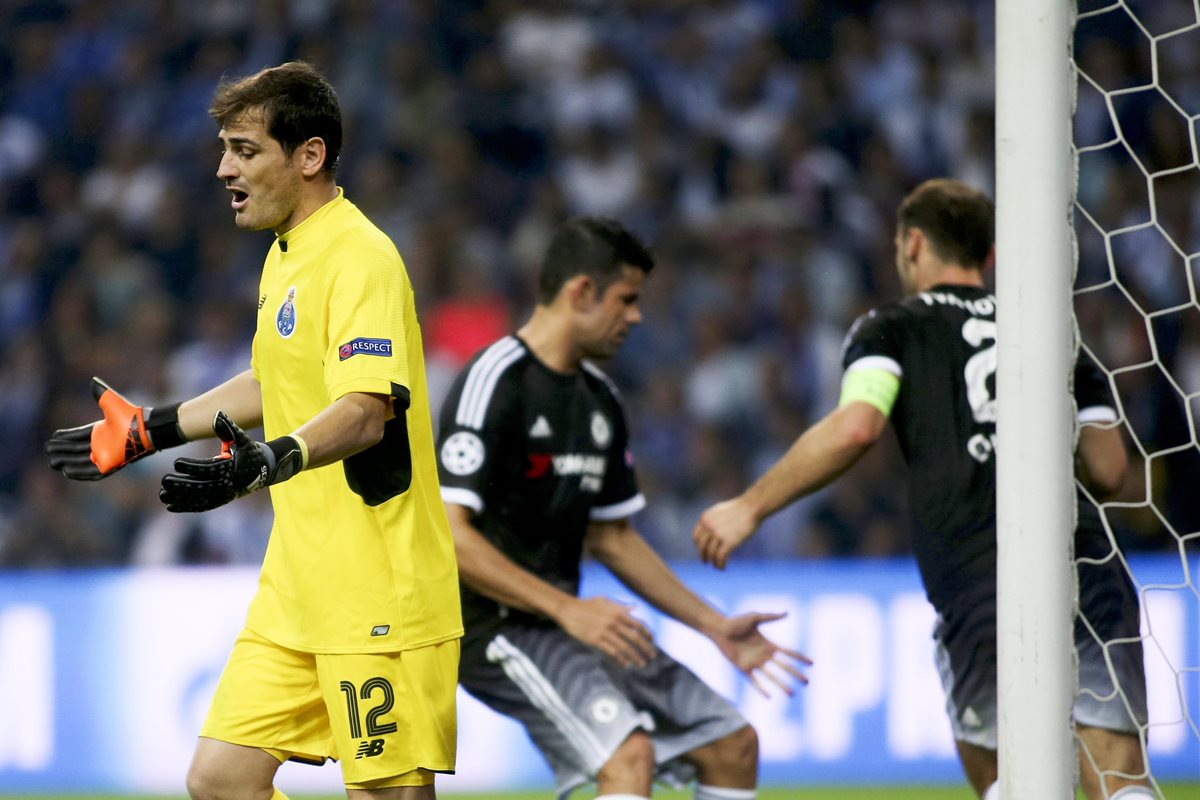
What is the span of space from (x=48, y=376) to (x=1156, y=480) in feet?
20.6

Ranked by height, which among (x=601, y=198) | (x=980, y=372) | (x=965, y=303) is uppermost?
(x=601, y=198)

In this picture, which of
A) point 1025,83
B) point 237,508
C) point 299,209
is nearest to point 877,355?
point 1025,83

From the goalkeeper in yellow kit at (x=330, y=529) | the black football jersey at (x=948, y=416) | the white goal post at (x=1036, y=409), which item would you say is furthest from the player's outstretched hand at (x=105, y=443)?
the white goal post at (x=1036, y=409)

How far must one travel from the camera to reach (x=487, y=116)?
10922mm

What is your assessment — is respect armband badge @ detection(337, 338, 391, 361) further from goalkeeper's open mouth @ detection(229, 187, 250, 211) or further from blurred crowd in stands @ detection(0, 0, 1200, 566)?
blurred crowd in stands @ detection(0, 0, 1200, 566)

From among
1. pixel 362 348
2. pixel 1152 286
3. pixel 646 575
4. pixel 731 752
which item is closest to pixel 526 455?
pixel 646 575

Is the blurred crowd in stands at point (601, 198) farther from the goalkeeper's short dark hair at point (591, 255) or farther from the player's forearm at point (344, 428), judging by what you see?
the player's forearm at point (344, 428)

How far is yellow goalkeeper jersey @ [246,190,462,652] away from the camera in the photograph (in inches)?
137

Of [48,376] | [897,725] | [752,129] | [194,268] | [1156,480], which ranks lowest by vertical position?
[897,725]

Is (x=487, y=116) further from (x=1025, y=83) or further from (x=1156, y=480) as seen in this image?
(x=1025, y=83)

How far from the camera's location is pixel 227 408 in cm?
393

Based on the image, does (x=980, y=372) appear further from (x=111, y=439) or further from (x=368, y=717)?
(x=111, y=439)

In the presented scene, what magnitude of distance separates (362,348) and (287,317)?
0.26 metres

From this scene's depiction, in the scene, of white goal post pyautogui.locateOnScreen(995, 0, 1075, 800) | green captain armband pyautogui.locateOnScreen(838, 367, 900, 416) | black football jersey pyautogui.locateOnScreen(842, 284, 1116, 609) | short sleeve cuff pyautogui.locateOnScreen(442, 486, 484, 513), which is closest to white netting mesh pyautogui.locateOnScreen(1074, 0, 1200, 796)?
black football jersey pyautogui.locateOnScreen(842, 284, 1116, 609)
